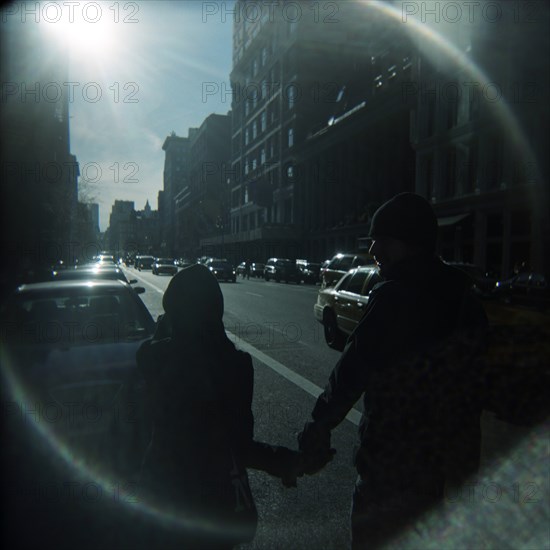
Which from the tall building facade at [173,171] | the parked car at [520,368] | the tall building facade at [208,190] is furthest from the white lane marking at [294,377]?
the tall building facade at [173,171]

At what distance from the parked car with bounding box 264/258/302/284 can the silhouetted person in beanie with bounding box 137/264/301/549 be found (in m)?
34.1

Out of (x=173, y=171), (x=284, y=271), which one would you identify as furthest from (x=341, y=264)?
(x=173, y=171)

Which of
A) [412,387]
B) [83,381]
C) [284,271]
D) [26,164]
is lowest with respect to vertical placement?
[284,271]

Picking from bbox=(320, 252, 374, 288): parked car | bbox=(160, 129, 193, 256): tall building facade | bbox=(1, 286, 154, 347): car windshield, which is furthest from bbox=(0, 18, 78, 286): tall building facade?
bbox=(160, 129, 193, 256): tall building facade

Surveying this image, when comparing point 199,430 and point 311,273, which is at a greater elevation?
point 199,430

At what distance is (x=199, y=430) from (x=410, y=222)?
1.09 metres

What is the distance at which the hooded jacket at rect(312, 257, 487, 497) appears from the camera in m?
1.83

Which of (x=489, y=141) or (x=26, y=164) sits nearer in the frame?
(x=489, y=141)

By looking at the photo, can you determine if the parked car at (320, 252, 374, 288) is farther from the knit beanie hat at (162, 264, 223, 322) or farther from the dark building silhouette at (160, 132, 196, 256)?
the dark building silhouette at (160, 132, 196, 256)

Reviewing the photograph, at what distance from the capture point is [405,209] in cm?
190

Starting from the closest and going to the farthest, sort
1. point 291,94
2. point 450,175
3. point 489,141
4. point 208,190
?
point 489,141 < point 450,175 < point 291,94 < point 208,190

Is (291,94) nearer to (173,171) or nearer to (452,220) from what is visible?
(452,220)

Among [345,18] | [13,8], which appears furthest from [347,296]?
[345,18]

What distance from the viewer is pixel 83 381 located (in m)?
3.48
